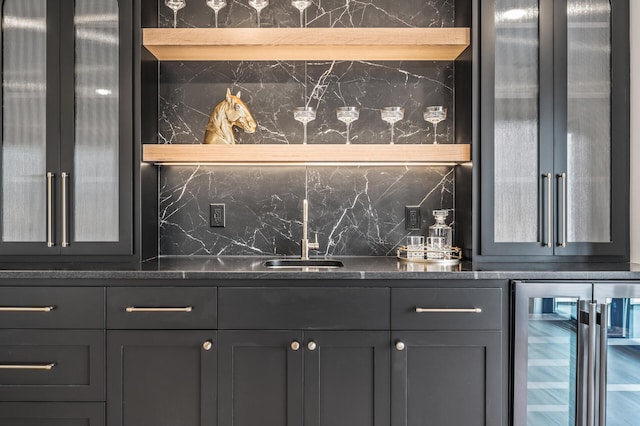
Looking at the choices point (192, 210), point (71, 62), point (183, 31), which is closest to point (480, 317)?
point (192, 210)

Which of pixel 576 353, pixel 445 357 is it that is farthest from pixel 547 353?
pixel 445 357

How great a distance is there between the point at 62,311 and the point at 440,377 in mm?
1488

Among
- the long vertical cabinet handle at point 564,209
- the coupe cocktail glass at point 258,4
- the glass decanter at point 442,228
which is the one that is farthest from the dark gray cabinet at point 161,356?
the long vertical cabinet handle at point 564,209

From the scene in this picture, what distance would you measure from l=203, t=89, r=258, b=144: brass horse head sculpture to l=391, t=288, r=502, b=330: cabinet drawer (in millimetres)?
1131

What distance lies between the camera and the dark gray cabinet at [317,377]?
69.6 inches

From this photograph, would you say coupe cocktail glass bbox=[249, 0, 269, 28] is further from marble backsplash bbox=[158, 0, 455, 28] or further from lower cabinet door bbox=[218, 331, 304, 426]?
lower cabinet door bbox=[218, 331, 304, 426]

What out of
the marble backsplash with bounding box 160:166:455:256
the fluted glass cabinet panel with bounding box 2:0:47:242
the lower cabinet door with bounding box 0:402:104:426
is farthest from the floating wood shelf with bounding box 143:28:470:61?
the lower cabinet door with bounding box 0:402:104:426

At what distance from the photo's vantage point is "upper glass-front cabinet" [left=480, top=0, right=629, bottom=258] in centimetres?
206

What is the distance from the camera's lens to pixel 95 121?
6.78ft

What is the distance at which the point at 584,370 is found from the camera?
180 cm

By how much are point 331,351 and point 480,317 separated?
59 cm

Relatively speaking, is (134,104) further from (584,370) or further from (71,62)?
(584,370)

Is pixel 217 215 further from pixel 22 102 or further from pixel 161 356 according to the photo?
pixel 22 102

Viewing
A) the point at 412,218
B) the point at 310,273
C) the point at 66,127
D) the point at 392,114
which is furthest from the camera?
the point at 412,218
